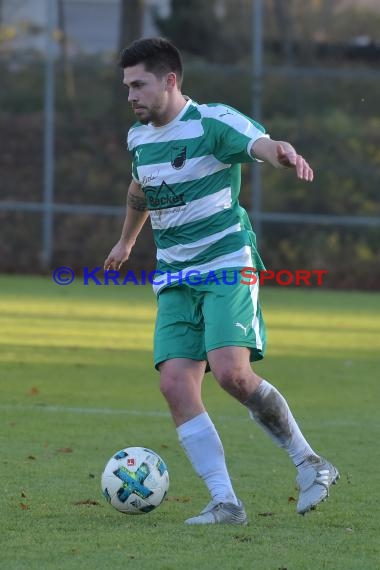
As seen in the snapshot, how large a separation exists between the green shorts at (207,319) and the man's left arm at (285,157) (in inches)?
25.7

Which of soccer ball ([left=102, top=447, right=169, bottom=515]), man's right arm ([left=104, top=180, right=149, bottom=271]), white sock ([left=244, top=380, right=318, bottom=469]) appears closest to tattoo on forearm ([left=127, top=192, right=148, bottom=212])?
man's right arm ([left=104, top=180, right=149, bottom=271])

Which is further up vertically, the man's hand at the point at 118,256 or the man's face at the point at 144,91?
the man's face at the point at 144,91

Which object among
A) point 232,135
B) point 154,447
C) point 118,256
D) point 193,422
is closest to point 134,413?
point 154,447

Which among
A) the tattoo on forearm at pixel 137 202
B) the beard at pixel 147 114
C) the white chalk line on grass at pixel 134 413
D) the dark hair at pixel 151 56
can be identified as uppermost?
the dark hair at pixel 151 56

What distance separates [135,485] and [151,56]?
193 centimetres

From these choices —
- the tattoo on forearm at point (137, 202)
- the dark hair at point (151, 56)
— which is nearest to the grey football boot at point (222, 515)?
the tattoo on forearm at point (137, 202)

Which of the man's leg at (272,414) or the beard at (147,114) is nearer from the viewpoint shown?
the man's leg at (272,414)

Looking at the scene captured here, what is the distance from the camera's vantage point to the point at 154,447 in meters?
7.66

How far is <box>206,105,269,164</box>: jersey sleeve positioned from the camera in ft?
18.5

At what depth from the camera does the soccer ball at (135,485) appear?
5.62m

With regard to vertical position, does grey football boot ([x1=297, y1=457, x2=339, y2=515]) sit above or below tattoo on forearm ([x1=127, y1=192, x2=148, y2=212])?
below

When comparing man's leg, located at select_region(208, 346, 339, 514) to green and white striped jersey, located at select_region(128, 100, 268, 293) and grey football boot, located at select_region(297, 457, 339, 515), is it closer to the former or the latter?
grey football boot, located at select_region(297, 457, 339, 515)

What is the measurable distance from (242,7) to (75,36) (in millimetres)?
3870

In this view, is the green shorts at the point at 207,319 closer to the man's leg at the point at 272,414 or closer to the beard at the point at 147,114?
the man's leg at the point at 272,414
